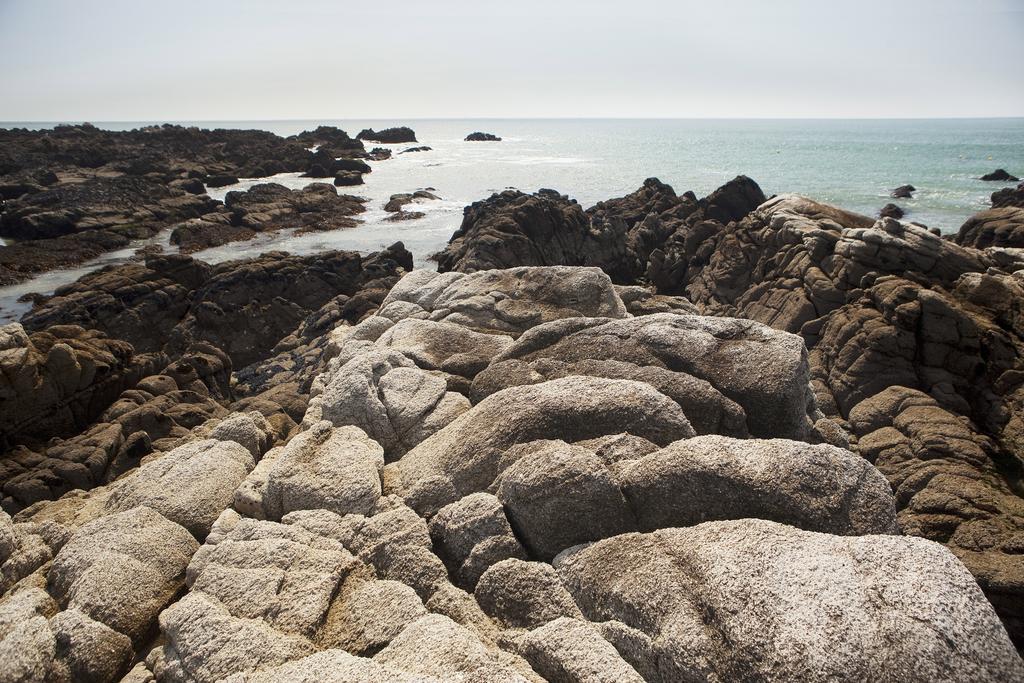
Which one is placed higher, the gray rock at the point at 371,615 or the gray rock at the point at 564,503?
the gray rock at the point at 564,503

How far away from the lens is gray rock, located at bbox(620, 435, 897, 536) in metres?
7.27

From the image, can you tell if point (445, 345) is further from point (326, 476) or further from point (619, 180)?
point (619, 180)

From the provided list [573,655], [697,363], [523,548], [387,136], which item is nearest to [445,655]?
[573,655]

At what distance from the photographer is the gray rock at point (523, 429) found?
29.3 ft

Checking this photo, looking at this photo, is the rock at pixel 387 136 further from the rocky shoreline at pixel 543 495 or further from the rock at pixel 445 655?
the rock at pixel 445 655

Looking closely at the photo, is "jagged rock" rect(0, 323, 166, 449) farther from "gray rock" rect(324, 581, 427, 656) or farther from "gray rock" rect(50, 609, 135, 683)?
"gray rock" rect(324, 581, 427, 656)

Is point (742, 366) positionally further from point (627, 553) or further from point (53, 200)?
point (53, 200)

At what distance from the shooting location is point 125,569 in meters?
7.88

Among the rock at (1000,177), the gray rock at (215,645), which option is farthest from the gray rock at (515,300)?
the rock at (1000,177)

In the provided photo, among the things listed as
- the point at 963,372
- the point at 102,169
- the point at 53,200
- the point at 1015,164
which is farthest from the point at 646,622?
the point at 1015,164

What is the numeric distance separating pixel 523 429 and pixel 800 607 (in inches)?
183

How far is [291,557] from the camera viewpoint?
785cm

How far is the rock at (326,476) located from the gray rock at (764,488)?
4059mm

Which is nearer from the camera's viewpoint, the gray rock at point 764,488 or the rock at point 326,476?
the gray rock at point 764,488
